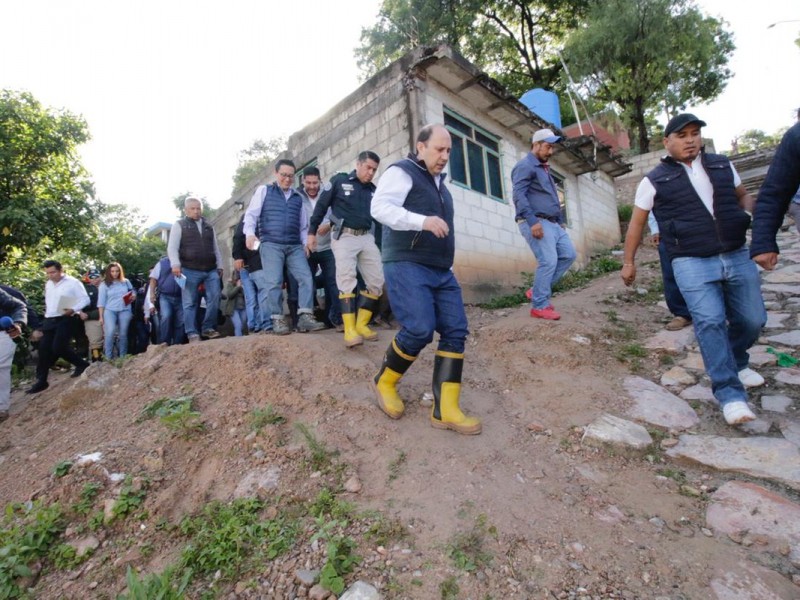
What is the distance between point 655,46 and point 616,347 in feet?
58.3

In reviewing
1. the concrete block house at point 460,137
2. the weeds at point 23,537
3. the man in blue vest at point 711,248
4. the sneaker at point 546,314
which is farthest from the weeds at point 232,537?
the concrete block house at point 460,137

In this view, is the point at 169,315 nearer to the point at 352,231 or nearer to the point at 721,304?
the point at 352,231

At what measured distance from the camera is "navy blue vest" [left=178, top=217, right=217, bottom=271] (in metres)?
5.47

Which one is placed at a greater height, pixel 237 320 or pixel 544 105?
pixel 544 105

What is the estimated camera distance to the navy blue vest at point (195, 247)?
18.0 ft

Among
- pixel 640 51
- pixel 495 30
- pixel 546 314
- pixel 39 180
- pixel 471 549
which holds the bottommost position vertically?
pixel 471 549

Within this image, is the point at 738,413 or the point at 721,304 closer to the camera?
Answer: the point at 738,413

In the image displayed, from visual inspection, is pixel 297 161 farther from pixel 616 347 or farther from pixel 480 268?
pixel 616 347

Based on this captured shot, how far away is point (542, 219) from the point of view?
4.95 metres

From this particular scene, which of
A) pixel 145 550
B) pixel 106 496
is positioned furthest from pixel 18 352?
pixel 145 550

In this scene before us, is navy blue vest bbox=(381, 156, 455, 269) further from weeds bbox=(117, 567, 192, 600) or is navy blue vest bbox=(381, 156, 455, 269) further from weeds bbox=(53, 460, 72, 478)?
weeds bbox=(53, 460, 72, 478)

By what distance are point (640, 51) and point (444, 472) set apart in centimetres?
2025

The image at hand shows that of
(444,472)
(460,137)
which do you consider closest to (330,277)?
(444,472)

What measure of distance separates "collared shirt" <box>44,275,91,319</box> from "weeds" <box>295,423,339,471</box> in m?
4.73
